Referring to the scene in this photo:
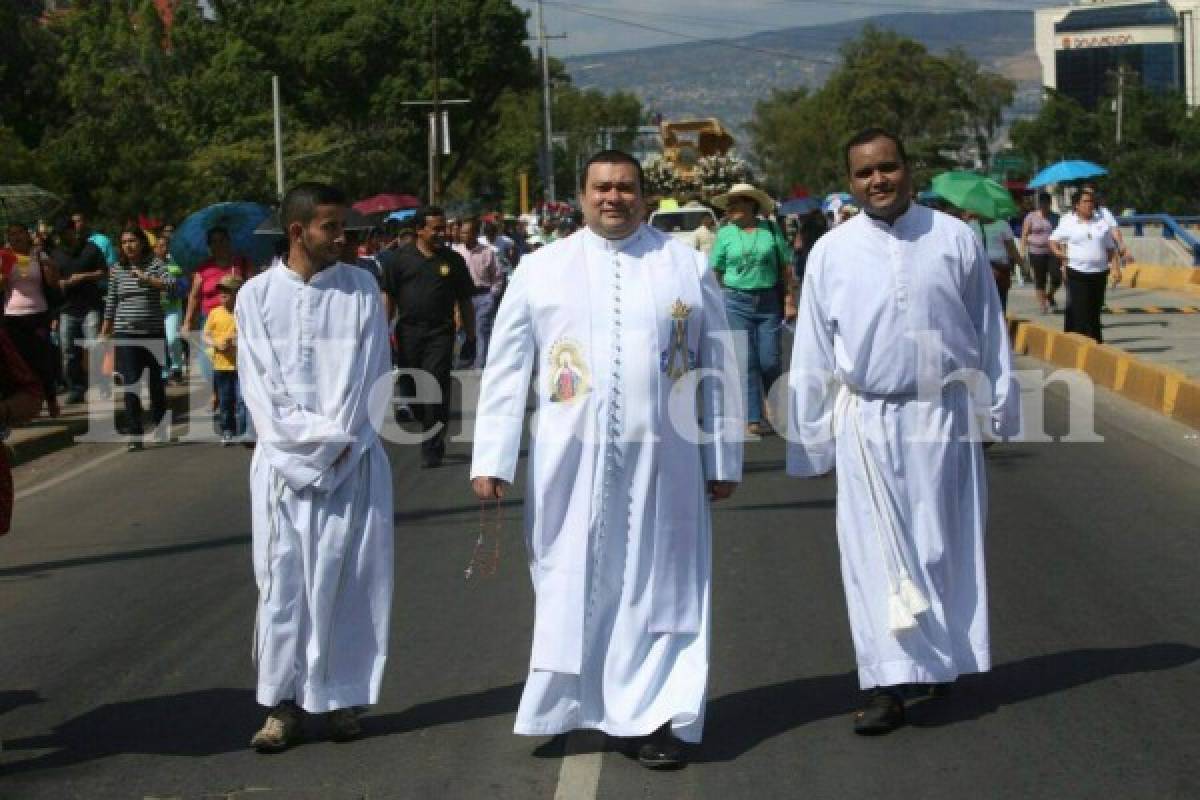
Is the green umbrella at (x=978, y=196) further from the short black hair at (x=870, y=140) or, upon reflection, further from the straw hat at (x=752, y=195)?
the short black hair at (x=870, y=140)

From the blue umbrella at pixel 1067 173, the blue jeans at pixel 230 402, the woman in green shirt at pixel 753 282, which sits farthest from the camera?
the blue umbrella at pixel 1067 173

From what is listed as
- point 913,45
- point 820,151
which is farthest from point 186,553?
point 820,151

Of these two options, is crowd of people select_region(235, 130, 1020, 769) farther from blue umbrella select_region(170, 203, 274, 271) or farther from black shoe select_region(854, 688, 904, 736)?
blue umbrella select_region(170, 203, 274, 271)

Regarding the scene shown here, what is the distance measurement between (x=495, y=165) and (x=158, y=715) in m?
91.6

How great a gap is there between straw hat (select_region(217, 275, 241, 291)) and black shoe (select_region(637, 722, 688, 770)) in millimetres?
10286

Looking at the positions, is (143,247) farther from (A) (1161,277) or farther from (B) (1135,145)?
(B) (1135,145)

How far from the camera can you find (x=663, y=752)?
20.9 feet

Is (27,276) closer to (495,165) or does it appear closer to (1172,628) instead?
(1172,628)

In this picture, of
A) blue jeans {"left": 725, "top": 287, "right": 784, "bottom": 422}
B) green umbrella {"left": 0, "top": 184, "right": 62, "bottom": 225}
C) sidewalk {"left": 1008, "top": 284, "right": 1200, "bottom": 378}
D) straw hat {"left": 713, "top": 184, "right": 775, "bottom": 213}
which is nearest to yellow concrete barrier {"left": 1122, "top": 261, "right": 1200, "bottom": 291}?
sidewalk {"left": 1008, "top": 284, "right": 1200, "bottom": 378}

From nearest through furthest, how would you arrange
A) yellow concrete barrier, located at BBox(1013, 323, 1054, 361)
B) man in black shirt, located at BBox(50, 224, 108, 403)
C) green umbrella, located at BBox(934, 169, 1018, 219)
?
man in black shirt, located at BBox(50, 224, 108, 403)
green umbrella, located at BBox(934, 169, 1018, 219)
yellow concrete barrier, located at BBox(1013, 323, 1054, 361)

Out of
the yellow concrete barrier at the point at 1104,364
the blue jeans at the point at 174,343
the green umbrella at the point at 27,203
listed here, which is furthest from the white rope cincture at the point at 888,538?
the blue jeans at the point at 174,343

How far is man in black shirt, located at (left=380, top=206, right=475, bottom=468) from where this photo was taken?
14.9 metres

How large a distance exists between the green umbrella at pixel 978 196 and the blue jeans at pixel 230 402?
7376 mm

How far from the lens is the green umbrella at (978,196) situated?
20.2m
